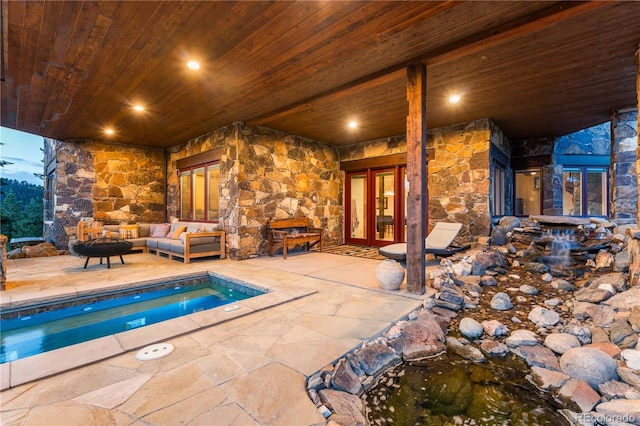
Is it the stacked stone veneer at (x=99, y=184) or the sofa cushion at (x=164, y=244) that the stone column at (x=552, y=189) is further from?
the stacked stone veneer at (x=99, y=184)

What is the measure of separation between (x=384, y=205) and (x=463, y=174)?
2.20 metres

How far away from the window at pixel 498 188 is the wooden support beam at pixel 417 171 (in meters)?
3.83

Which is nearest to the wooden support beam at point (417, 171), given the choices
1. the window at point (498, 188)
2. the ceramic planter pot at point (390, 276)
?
the ceramic planter pot at point (390, 276)

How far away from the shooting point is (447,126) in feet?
20.2

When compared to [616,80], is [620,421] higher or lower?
lower

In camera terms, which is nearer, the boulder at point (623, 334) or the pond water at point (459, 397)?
the pond water at point (459, 397)

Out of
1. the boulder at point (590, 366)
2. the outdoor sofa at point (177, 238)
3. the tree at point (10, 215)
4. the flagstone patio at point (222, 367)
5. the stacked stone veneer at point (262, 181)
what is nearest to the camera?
the flagstone patio at point (222, 367)

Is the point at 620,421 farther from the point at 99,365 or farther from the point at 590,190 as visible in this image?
the point at 590,190

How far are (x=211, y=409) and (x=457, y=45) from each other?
12.4ft

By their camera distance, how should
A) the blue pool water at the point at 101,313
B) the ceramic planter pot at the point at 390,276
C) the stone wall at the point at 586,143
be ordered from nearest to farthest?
the blue pool water at the point at 101,313 → the ceramic planter pot at the point at 390,276 → the stone wall at the point at 586,143

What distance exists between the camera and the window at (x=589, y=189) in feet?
26.0

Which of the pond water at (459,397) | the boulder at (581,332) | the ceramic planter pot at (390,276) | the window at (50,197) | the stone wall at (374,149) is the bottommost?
the pond water at (459,397)

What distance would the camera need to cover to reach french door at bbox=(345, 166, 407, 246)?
731 centimetres

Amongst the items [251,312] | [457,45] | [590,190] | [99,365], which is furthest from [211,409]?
[590,190]
